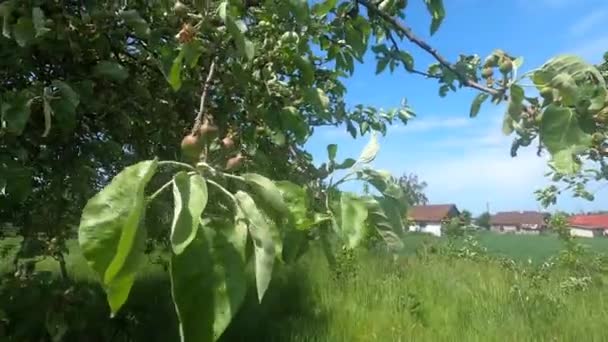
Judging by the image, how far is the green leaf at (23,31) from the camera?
1614 millimetres

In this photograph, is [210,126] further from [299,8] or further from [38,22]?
[38,22]

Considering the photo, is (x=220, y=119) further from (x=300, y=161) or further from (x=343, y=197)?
(x=343, y=197)

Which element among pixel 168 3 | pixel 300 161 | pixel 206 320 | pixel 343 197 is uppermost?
pixel 168 3

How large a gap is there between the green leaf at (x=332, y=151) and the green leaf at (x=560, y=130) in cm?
36

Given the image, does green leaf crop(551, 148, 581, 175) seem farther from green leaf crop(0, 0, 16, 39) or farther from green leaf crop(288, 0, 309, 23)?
green leaf crop(0, 0, 16, 39)

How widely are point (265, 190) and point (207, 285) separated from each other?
0.18 m

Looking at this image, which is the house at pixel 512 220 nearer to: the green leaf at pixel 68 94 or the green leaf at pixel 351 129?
the green leaf at pixel 351 129

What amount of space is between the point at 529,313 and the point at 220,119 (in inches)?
178

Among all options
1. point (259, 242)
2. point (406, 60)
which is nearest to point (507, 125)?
point (259, 242)

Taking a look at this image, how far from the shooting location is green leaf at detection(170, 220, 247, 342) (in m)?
0.53

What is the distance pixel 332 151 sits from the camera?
1.02m

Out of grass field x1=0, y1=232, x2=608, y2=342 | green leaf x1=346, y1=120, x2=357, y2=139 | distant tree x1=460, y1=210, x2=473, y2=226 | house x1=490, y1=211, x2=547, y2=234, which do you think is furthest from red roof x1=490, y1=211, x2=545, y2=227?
green leaf x1=346, y1=120, x2=357, y2=139

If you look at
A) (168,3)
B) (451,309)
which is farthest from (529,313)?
(168,3)

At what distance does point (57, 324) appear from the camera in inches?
89.7
